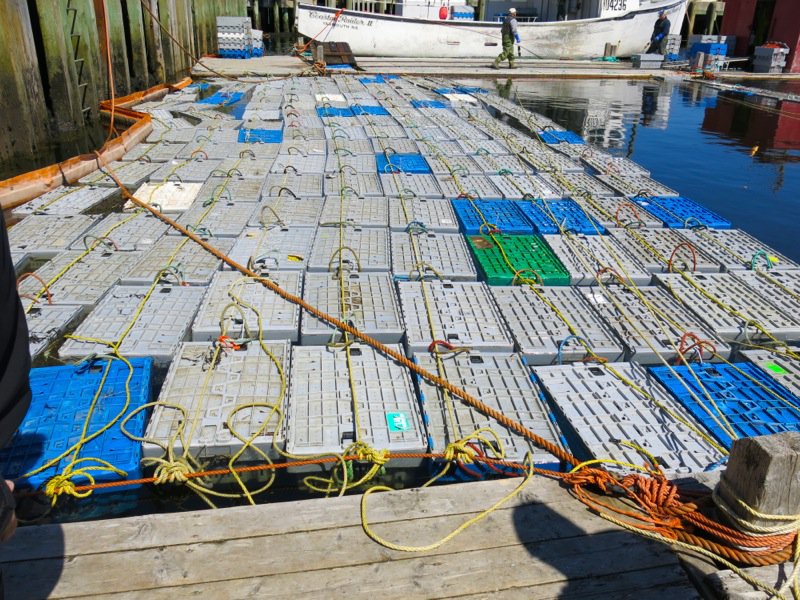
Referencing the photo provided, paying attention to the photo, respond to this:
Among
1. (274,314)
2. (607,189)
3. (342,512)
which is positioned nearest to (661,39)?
(607,189)

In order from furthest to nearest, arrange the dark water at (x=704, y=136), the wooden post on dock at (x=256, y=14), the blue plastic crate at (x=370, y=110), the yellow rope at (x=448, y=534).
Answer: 1. the wooden post on dock at (x=256, y=14)
2. the blue plastic crate at (x=370, y=110)
3. the dark water at (x=704, y=136)
4. the yellow rope at (x=448, y=534)

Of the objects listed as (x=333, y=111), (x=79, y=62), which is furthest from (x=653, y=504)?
(x=79, y=62)

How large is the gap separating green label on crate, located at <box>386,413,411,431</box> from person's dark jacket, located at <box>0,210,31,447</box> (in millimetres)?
2323

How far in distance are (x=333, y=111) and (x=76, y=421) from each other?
10940 mm

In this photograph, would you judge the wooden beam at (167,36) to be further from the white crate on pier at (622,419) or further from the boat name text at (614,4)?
the boat name text at (614,4)

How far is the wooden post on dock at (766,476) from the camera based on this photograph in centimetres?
250

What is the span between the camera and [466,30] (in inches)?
974

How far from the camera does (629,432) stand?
13.1ft

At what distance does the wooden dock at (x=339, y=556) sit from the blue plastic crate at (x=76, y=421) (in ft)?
2.62

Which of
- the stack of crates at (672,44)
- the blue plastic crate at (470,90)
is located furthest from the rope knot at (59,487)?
the stack of crates at (672,44)

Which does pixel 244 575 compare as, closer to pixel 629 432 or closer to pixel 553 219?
pixel 629 432

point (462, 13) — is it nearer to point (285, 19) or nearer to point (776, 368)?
point (285, 19)

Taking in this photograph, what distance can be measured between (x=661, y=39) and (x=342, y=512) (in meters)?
28.3

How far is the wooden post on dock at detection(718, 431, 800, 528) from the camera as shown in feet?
8.20
